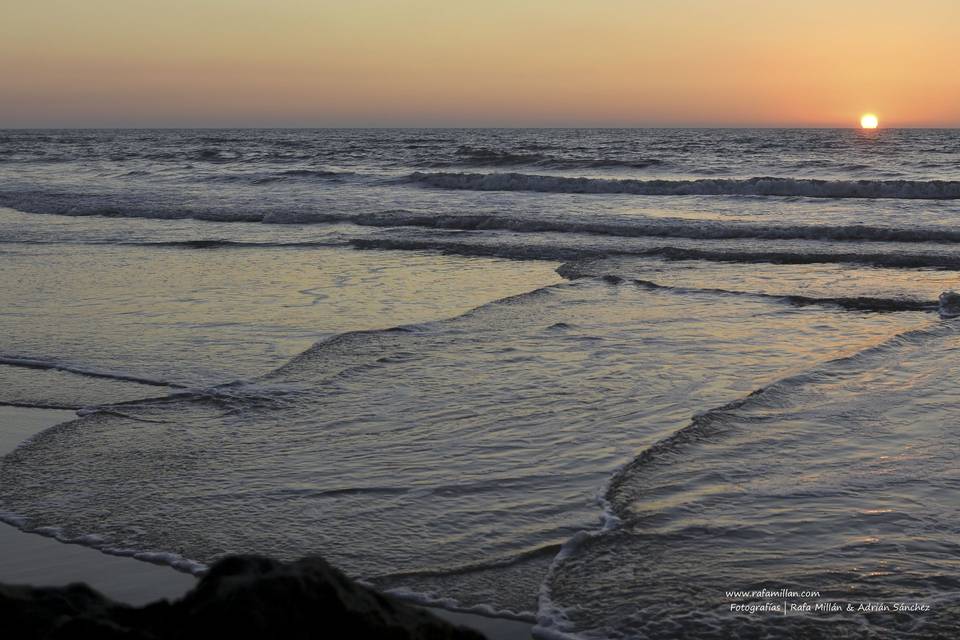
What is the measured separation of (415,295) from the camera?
11141mm

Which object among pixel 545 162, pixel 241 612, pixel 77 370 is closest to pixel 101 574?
pixel 241 612

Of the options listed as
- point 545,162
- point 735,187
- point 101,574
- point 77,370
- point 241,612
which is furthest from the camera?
point 545,162

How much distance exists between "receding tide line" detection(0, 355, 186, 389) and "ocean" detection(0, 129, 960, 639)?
28 mm

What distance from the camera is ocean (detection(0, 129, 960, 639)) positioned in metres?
3.92

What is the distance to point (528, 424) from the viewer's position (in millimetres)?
5930

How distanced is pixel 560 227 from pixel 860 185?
38.1ft

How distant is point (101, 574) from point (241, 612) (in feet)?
7.32

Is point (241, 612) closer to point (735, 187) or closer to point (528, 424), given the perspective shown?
point (528, 424)

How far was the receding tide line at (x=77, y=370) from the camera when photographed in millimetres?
7091

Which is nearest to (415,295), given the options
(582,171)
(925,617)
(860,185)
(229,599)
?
(925,617)

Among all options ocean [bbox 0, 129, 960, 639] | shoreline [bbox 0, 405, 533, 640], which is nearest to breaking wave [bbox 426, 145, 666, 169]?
ocean [bbox 0, 129, 960, 639]

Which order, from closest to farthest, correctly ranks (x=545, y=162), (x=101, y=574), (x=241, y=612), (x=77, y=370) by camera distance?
(x=241, y=612), (x=101, y=574), (x=77, y=370), (x=545, y=162)

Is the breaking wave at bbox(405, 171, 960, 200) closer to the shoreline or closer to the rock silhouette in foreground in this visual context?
the shoreline

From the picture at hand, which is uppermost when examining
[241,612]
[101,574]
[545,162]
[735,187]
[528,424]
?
[545,162]
